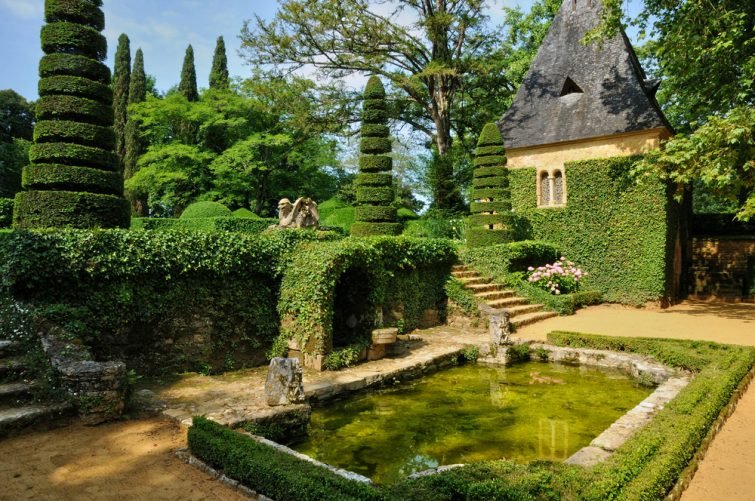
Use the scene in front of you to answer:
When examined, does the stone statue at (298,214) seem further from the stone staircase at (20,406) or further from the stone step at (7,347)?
the stone staircase at (20,406)

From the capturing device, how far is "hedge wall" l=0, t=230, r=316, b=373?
7203 millimetres

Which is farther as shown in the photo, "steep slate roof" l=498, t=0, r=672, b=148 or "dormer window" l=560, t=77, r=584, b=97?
"dormer window" l=560, t=77, r=584, b=97

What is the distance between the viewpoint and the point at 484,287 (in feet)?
50.1

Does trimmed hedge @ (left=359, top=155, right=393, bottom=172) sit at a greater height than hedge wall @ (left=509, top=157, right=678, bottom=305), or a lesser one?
greater

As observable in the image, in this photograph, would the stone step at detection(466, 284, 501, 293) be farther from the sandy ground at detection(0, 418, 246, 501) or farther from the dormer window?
the sandy ground at detection(0, 418, 246, 501)

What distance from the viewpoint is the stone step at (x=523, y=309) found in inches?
560

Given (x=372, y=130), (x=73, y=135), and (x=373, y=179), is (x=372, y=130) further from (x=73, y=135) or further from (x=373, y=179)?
(x=73, y=135)

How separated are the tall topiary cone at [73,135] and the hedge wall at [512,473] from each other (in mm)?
7021

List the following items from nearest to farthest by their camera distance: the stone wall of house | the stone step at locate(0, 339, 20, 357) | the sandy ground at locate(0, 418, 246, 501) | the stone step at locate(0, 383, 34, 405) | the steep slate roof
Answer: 1. the sandy ground at locate(0, 418, 246, 501)
2. the stone step at locate(0, 383, 34, 405)
3. the stone step at locate(0, 339, 20, 357)
4. the steep slate roof
5. the stone wall of house

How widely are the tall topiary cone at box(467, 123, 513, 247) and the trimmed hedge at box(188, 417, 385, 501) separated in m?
14.8

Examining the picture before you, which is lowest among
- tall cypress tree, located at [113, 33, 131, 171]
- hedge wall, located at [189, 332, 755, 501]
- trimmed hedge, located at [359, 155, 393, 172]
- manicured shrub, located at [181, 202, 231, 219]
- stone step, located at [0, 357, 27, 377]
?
hedge wall, located at [189, 332, 755, 501]

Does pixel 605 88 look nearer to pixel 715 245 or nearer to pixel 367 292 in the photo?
pixel 715 245

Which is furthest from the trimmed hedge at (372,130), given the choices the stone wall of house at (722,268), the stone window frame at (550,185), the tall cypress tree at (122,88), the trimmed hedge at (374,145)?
the tall cypress tree at (122,88)

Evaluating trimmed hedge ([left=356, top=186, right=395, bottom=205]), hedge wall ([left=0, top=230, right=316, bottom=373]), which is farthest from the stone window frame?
hedge wall ([left=0, top=230, right=316, bottom=373])
